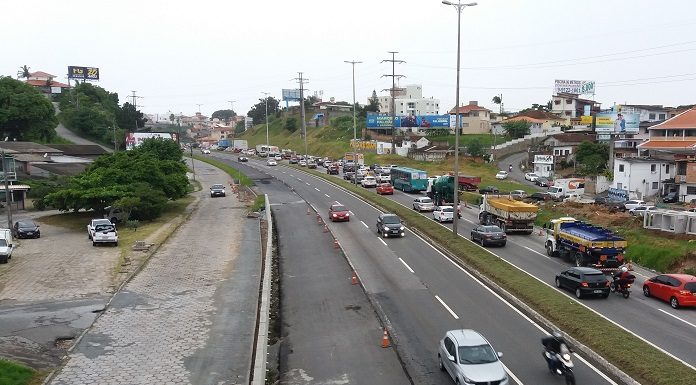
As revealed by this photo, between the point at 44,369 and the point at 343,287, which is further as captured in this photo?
the point at 343,287

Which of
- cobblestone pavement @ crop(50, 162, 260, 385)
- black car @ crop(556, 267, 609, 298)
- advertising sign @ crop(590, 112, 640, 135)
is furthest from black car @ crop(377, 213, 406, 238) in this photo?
advertising sign @ crop(590, 112, 640, 135)

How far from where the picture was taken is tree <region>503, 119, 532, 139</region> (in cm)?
11656

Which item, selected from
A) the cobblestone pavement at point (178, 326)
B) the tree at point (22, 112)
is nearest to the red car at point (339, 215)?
the cobblestone pavement at point (178, 326)

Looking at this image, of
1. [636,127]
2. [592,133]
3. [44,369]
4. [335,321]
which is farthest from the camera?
[592,133]

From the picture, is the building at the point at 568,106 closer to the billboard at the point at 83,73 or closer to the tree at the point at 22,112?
the tree at the point at 22,112

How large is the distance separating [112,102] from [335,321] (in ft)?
471

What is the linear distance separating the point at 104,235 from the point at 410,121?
8306cm

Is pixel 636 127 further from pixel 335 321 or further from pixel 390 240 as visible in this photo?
pixel 335 321

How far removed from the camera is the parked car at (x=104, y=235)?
37344 millimetres

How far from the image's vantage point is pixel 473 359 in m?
14.9

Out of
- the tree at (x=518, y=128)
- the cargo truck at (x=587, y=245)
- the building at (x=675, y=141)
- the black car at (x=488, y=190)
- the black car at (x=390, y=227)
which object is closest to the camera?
the cargo truck at (x=587, y=245)

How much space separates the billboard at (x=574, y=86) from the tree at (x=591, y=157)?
6388 centimetres

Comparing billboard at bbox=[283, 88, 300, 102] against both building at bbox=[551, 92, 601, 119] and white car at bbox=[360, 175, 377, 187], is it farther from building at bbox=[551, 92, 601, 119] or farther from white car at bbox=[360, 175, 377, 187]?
white car at bbox=[360, 175, 377, 187]

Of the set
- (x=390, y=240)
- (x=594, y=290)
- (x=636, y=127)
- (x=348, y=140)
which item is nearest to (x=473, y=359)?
(x=594, y=290)
